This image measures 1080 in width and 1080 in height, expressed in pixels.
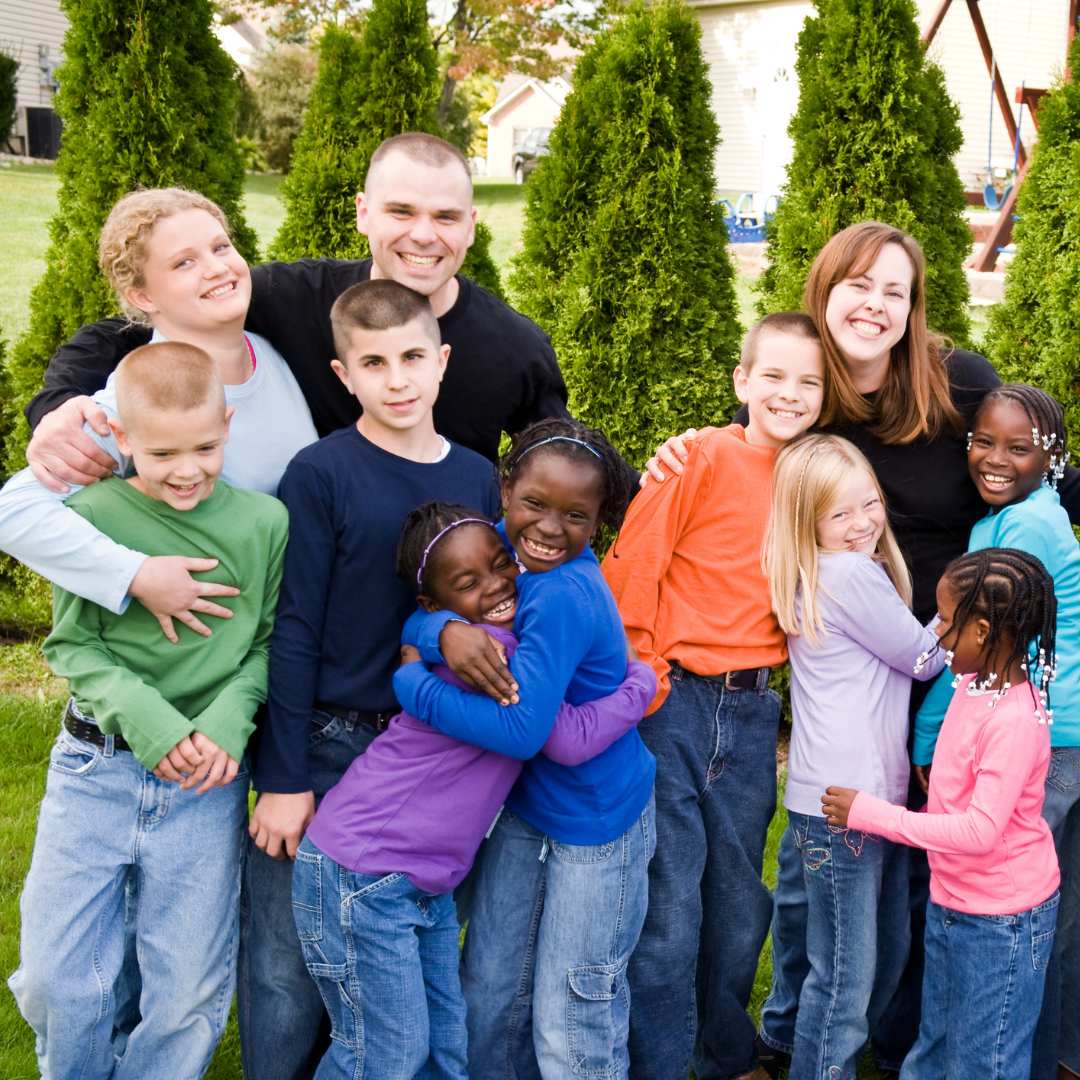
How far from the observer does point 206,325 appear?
2.50 metres

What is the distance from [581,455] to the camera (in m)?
2.36

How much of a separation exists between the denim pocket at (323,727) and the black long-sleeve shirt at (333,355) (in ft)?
2.74

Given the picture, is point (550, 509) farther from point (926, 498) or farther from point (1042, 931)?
point (1042, 931)

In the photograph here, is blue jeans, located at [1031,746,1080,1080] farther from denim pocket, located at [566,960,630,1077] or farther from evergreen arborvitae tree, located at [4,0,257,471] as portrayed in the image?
evergreen arborvitae tree, located at [4,0,257,471]

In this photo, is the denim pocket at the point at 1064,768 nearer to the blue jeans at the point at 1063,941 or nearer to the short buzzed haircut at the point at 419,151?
the blue jeans at the point at 1063,941

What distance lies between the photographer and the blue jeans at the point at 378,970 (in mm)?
2240

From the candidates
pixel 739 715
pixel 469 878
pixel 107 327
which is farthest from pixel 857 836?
pixel 107 327

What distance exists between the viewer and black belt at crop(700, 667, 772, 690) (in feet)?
8.75

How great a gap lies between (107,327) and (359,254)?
2.35m

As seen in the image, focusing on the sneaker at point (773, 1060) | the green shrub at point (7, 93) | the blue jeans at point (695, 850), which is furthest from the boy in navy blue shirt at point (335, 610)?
the green shrub at point (7, 93)

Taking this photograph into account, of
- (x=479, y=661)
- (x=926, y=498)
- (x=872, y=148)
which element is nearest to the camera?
(x=479, y=661)

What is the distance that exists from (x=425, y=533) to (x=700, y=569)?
2.62ft

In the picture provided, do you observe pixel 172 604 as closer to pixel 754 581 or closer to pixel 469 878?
pixel 469 878

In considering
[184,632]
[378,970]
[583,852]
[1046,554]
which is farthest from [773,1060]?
[184,632]
